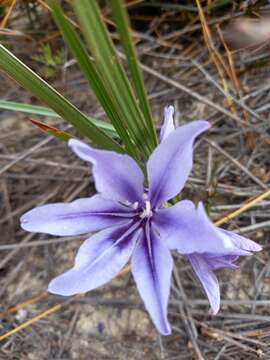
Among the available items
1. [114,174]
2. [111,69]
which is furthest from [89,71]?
[114,174]

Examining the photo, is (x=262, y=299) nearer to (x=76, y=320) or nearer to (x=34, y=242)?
(x=76, y=320)

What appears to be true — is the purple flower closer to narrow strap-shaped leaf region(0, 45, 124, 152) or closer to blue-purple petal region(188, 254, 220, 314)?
blue-purple petal region(188, 254, 220, 314)

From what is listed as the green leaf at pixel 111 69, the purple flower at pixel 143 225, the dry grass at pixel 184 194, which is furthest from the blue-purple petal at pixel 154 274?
the dry grass at pixel 184 194

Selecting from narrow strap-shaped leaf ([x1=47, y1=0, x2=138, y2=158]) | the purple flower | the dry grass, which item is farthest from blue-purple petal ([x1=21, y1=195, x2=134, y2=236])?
the dry grass

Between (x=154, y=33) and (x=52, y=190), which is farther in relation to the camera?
(x=154, y=33)

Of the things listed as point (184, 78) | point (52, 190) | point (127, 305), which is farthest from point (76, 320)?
point (184, 78)

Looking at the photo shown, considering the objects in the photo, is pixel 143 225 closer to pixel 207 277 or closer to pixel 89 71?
pixel 207 277

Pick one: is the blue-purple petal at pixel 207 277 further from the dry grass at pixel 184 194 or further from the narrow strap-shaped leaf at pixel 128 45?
the dry grass at pixel 184 194
